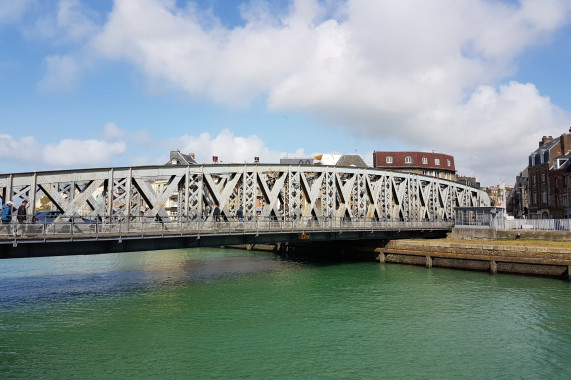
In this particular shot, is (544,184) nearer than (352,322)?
No

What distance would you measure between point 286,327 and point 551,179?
6777 cm

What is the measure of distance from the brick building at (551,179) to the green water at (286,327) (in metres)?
43.2

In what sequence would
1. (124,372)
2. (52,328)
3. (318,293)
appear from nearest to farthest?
(124,372), (52,328), (318,293)

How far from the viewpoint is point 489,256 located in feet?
120

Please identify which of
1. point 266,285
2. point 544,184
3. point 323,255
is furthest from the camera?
point 544,184

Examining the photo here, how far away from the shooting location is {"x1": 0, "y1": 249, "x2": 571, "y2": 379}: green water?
1614 centimetres

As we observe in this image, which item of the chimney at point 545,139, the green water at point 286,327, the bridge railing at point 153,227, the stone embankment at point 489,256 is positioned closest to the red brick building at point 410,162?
the chimney at point 545,139

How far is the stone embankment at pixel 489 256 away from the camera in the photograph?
3291 centimetres

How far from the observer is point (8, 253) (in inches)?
892

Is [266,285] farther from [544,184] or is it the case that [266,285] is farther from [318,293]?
[544,184]

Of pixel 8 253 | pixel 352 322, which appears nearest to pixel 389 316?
pixel 352 322

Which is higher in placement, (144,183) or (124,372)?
(144,183)

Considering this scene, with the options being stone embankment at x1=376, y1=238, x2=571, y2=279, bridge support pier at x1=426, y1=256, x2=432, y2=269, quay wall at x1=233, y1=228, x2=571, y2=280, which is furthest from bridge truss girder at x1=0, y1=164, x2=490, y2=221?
bridge support pier at x1=426, y1=256, x2=432, y2=269

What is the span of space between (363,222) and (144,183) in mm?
22023
